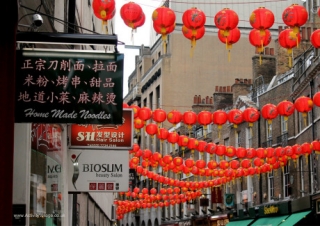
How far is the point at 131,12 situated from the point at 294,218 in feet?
68.2

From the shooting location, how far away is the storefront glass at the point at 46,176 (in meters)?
10.2

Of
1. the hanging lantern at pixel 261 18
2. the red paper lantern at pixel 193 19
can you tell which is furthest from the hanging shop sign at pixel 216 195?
the red paper lantern at pixel 193 19

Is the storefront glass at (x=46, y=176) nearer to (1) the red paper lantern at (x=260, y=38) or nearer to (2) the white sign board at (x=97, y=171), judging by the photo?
(2) the white sign board at (x=97, y=171)

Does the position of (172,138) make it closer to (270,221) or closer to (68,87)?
(270,221)

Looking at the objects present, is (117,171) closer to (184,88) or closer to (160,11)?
(160,11)

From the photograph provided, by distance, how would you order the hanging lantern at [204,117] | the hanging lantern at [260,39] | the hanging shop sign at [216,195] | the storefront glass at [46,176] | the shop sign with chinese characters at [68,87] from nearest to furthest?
the shop sign with chinese characters at [68,87], the storefront glass at [46,176], the hanging lantern at [260,39], the hanging lantern at [204,117], the hanging shop sign at [216,195]

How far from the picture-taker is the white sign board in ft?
46.5

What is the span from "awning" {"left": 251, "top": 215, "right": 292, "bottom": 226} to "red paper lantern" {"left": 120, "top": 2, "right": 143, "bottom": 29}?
2250 cm

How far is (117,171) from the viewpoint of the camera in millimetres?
14625

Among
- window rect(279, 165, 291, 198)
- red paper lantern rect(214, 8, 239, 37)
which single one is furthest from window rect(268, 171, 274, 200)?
red paper lantern rect(214, 8, 239, 37)

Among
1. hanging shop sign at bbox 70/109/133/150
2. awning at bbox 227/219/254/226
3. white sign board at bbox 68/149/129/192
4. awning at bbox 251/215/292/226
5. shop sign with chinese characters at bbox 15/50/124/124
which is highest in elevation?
shop sign with chinese characters at bbox 15/50/124/124

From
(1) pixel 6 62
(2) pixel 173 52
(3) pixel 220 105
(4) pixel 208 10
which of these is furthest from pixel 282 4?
(1) pixel 6 62

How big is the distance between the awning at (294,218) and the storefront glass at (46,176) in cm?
1971

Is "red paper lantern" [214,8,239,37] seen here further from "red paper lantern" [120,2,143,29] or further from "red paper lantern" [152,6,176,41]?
"red paper lantern" [120,2,143,29]
